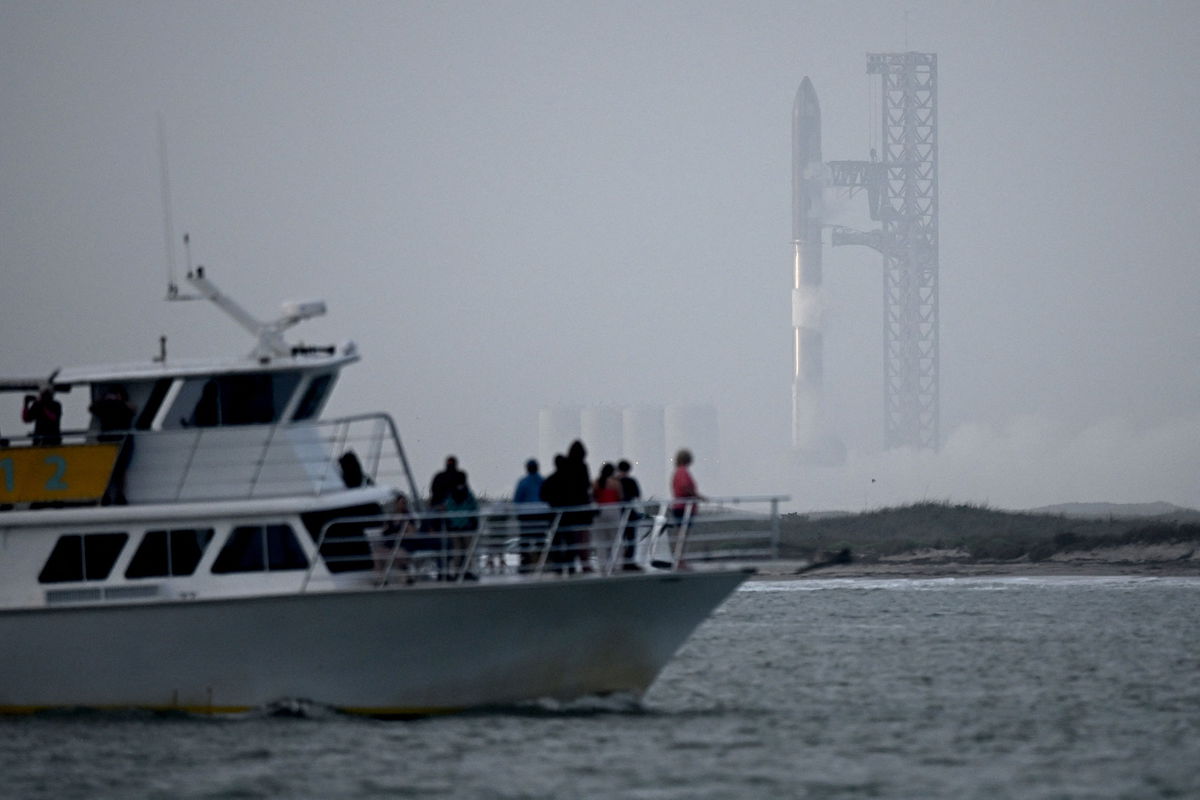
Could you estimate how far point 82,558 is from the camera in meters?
29.9

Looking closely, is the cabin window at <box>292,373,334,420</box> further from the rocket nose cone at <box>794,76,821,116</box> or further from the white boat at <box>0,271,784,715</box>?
the rocket nose cone at <box>794,76,821,116</box>

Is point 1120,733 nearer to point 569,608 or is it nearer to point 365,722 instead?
point 569,608

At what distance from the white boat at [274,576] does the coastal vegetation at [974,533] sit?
37.4 m

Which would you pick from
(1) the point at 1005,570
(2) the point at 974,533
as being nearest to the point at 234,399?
(1) the point at 1005,570

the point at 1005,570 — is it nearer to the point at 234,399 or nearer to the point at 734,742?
the point at 734,742

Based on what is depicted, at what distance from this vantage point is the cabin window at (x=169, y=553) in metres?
29.5

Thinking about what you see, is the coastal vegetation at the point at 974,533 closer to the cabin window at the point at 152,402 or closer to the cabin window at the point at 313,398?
the cabin window at the point at 313,398

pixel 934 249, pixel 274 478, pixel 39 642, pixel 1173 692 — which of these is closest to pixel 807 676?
pixel 1173 692

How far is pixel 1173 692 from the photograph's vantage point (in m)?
32.6

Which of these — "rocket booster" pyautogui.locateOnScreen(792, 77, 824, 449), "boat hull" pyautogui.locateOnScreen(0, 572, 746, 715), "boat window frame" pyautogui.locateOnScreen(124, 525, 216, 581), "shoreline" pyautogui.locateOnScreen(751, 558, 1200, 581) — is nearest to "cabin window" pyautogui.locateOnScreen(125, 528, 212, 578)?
"boat window frame" pyautogui.locateOnScreen(124, 525, 216, 581)

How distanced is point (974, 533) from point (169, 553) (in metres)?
49.1

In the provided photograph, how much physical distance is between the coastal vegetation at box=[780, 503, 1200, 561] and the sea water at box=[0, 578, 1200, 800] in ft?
104

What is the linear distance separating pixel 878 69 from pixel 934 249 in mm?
12722

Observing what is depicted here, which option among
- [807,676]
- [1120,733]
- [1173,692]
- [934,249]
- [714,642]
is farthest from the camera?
[934,249]
